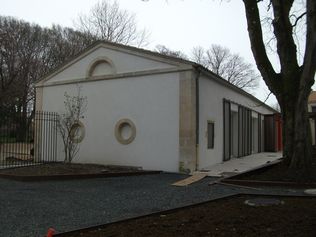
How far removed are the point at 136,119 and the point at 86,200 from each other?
814cm

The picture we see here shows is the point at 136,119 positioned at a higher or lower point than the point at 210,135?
higher

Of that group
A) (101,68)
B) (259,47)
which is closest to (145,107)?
(101,68)

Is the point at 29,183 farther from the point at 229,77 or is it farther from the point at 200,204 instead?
the point at 229,77

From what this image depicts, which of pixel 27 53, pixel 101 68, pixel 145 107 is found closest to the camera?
pixel 145 107

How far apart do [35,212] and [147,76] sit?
1000cm

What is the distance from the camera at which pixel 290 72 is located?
12.9 m

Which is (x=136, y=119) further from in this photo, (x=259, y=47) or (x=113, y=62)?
(x=259, y=47)

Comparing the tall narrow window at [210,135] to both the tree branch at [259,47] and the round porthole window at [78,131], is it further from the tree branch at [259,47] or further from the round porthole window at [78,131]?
the round porthole window at [78,131]

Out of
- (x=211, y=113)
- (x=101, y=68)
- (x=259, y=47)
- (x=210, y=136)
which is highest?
(x=101, y=68)

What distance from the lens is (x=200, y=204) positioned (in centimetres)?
801

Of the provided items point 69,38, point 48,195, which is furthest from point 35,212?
point 69,38

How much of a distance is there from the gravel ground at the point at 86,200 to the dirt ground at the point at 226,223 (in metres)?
0.77

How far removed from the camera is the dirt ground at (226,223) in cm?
571

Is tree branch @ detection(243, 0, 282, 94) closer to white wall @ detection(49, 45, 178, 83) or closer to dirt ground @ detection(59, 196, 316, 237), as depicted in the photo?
white wall @ detection(49, 45, 178, 83)
